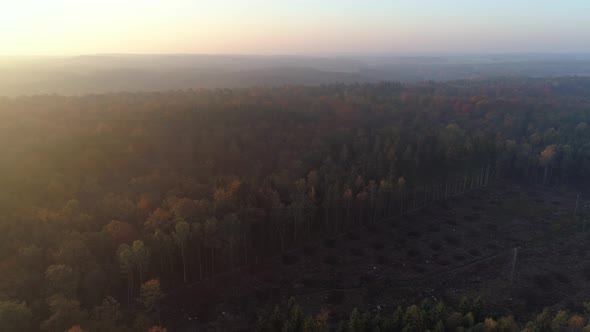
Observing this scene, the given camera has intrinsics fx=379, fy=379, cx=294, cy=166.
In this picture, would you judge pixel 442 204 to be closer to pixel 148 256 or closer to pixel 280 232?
pixel 280 232

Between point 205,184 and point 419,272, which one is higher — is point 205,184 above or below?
above

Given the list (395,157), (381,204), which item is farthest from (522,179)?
(381,204)

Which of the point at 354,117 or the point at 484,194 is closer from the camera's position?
the point at 484,194

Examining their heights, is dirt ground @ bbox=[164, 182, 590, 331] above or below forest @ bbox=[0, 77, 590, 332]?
below

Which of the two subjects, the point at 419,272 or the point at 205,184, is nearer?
the point at 419,272

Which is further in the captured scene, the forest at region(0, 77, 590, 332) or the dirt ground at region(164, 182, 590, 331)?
the dirt ground at region(164, 182, 590, 331)
